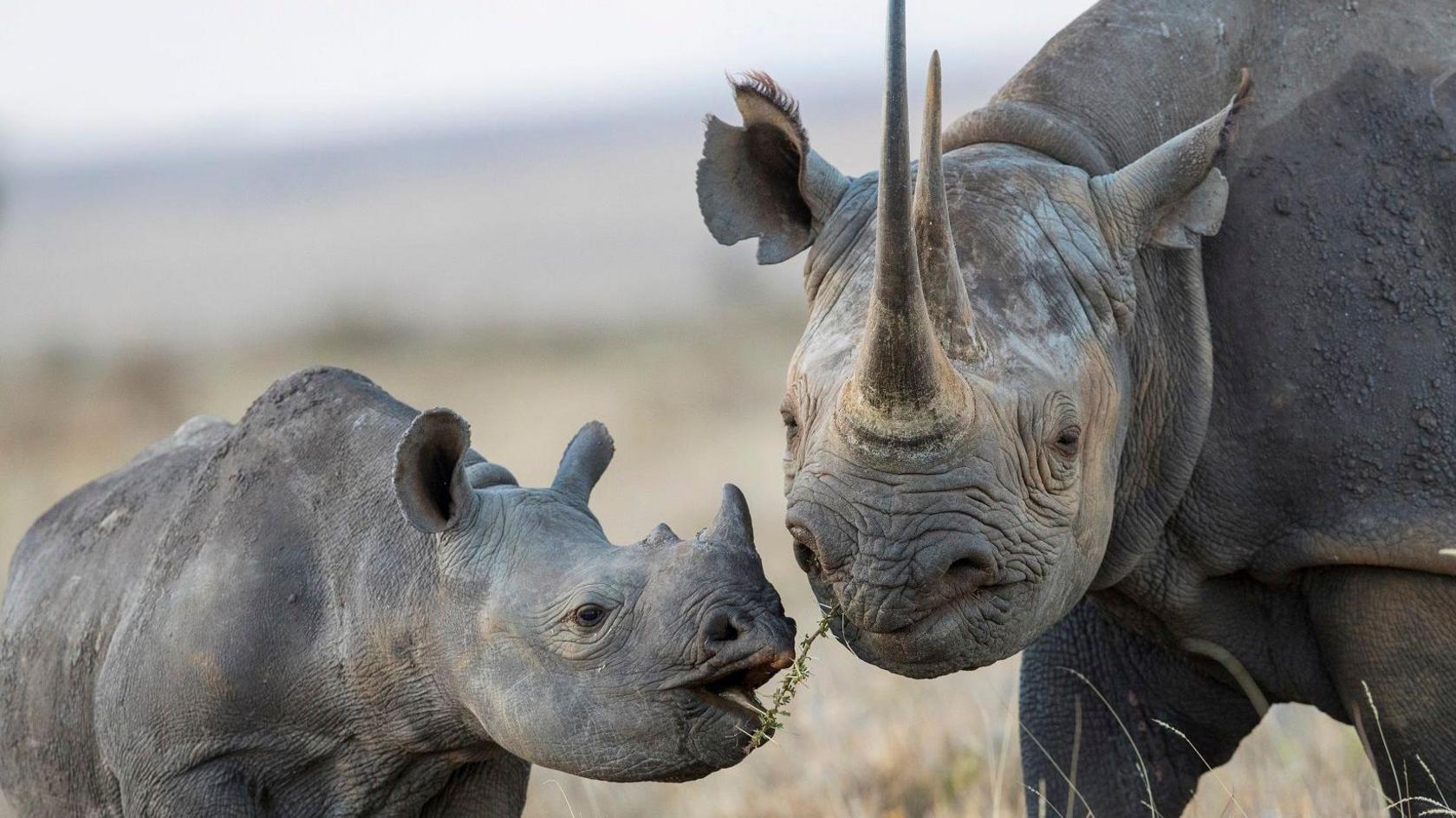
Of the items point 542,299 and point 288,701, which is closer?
point 288,701

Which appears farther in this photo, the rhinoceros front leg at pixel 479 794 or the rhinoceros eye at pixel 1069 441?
the rhinoceros front leg at pixel 479 794

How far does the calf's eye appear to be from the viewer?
493 centimetres

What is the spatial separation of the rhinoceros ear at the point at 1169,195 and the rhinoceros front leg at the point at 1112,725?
1508 mm

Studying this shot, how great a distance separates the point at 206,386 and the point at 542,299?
3144cm

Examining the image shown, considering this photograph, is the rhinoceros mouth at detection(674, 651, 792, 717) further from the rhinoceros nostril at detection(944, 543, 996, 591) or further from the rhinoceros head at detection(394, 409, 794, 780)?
the rhinoceros nostril at detection(944, 543, 996, 591)

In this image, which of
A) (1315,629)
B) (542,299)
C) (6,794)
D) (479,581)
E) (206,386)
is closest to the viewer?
(479,581)

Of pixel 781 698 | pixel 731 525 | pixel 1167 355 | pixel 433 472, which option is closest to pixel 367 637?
pixel 433 472

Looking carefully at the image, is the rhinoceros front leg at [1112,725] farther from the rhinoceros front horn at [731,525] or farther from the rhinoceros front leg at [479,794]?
the rhinoceros front leg at [479,794]

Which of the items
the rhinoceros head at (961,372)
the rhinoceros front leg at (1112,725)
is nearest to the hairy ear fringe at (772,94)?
the rhinoceros head at (961,372)

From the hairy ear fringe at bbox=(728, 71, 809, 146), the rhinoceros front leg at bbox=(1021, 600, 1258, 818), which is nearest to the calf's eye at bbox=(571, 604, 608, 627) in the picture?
the hairy ear fringe at bbox=(728, 71, 809, 146)

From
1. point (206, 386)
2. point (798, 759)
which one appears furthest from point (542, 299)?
point (798, 759)

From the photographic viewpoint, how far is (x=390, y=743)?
533 centimetres

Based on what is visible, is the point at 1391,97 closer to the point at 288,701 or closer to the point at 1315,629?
the point at 1315,629

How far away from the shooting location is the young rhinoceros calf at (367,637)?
485 centimetres
